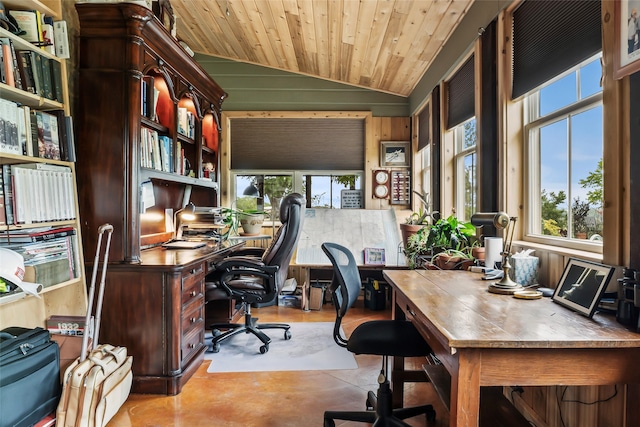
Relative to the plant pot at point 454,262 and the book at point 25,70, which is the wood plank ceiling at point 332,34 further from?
the book at point 25,70

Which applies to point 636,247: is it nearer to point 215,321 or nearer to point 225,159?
point 215,321

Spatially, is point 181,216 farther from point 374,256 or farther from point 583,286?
point 583,286

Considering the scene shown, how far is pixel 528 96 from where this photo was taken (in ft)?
7.99

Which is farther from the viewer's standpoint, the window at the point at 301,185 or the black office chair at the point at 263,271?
the window at the point at 301,185

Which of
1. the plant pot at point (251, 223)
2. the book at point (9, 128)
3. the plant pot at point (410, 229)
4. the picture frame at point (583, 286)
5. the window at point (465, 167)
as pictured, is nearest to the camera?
the picture frame at point (583, 286)

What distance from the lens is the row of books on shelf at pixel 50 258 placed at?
1.92m

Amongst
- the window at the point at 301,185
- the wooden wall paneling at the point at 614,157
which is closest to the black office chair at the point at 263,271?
the wooden wall paneling at the point at 614,157

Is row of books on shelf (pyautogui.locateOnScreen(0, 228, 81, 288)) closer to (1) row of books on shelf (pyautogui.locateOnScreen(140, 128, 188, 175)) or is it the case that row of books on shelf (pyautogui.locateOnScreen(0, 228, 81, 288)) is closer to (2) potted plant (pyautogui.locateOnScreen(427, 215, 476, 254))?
(1) row of books on shelf (pyautogui.locateOnScreen(140, 128, 188, 175))

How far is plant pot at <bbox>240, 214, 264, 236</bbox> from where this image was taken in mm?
4539

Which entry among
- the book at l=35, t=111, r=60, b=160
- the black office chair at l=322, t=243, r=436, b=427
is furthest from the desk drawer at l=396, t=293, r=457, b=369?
the book at l=35, t=111, r=60, b=160

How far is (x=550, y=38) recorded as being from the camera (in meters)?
2.09

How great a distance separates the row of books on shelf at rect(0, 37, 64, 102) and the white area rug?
2.03 metres

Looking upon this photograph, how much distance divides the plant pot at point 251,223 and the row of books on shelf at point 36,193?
7.78ft

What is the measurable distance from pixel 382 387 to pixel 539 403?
84 centimetres
